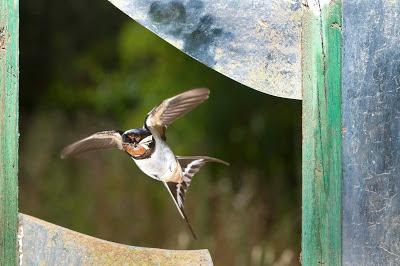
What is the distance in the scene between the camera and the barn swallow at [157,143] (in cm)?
249

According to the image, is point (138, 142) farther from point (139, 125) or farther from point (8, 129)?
point (139, 125)

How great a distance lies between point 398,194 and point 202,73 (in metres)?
4.29

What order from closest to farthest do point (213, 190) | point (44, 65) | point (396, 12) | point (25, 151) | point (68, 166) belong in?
1. point (396, 12)
2. point (213, 190)
3. point (68, 166)
4. point (25, 151)
5. point (44, 65)

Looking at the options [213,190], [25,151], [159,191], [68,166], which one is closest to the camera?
[213,190]

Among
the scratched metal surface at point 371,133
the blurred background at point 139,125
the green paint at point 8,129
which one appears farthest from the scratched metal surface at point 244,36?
the blurred background at point 139,125

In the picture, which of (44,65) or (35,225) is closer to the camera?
(35,225)

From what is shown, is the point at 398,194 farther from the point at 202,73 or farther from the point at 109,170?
the point at 202,73

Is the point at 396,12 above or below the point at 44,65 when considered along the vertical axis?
below

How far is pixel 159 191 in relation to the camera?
19.8 ft

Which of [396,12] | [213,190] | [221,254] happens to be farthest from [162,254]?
[213,190]

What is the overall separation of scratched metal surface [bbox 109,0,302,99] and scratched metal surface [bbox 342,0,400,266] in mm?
139

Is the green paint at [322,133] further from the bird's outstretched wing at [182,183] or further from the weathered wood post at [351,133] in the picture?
the bird's outstretched wing at [182,183]

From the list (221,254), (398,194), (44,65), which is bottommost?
(221,254)

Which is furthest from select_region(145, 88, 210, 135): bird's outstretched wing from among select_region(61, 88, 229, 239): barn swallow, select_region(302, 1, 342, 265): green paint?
select_region(302, 1, 342, 265): green paint
